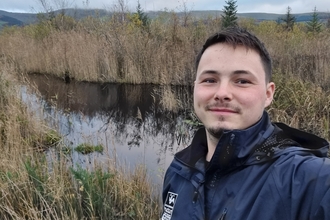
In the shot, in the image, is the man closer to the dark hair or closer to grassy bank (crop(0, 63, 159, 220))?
the dark hair

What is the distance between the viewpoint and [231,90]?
1219mm

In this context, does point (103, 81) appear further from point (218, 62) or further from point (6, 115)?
point (218, 62)

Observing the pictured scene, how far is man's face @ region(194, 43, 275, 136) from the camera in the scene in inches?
47.6

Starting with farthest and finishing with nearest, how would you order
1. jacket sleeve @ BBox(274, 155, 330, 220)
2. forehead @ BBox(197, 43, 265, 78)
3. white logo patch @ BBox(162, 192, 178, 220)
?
white logo patch @ BBox(162, 192, 178, 220) < forehead @ BBox(197, 43, 265, 78) < jacket sleeve @ BBox(274, 155, 330, 220)

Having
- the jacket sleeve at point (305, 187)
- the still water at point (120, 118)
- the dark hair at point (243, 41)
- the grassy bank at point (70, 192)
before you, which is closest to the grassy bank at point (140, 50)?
the still water at point (120, 118)

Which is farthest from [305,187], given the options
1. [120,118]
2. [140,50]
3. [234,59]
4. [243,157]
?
[140,50]

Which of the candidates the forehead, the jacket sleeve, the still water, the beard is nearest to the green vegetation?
the still water

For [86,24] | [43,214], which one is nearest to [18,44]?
[86,24]

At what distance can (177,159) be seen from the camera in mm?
1440

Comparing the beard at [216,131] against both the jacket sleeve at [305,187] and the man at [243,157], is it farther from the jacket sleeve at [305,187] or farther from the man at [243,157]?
the jacket sleeve at [305,187]

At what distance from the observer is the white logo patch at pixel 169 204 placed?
137 cm

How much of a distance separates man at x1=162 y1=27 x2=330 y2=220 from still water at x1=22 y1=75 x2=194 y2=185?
274 centimetres

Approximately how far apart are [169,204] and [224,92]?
21.1 inches

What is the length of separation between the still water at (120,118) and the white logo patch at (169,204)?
8.38 feet
